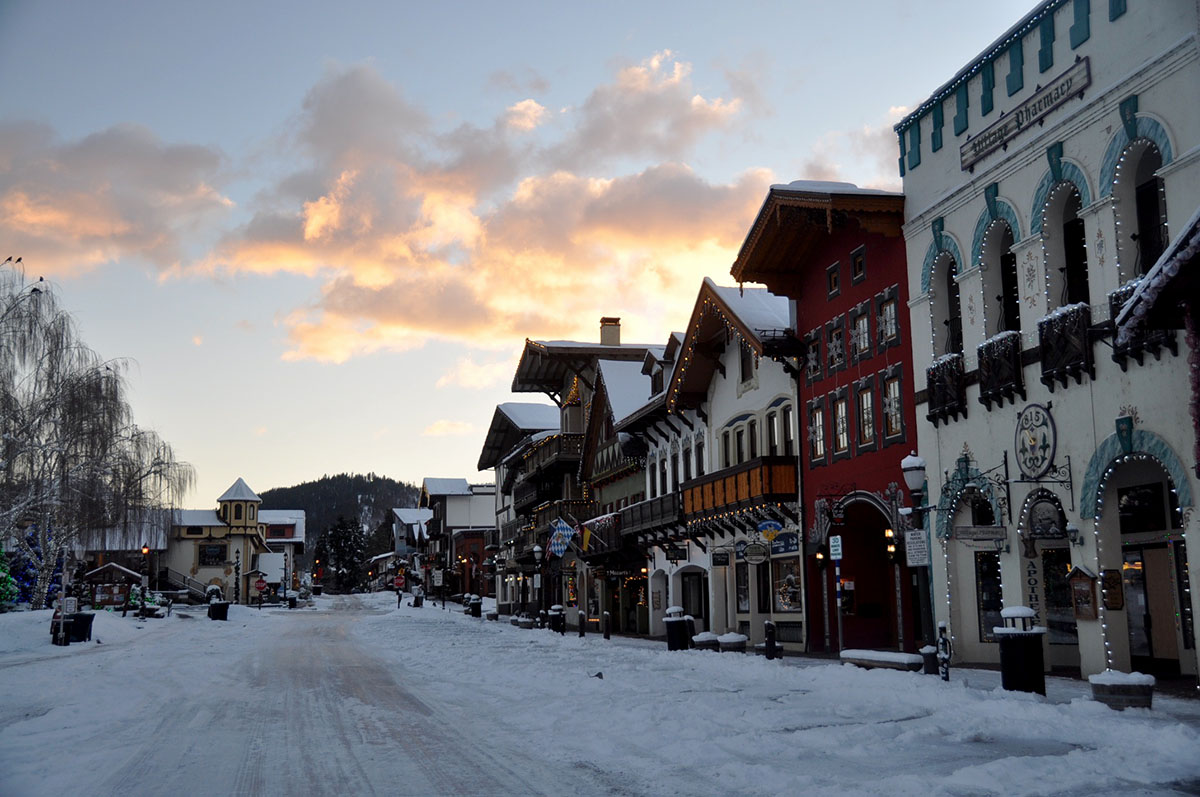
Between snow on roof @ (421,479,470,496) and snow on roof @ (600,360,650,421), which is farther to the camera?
snow on roof @ (421,479,470,496)

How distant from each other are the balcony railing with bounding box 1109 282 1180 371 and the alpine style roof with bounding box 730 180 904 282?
27.2 feet

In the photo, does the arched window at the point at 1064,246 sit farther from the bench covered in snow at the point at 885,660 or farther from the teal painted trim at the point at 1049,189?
the bench covered in snow at the point at 885,660

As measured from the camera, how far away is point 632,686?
18.9 meters

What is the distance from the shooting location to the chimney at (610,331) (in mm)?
56375

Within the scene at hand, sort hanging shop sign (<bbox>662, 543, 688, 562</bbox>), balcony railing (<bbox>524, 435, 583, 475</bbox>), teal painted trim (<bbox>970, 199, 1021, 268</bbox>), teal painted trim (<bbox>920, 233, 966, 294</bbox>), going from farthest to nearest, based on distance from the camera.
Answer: balcony railing (<bbox>524, 435, 583, 475</bbox>), hanging shop sign (<bbox>662, 543, 688, 562</bbox>), teal painted trim (<bbox>920, 233, 966, 294</bbox>), teal painted trim (<bbox>970, 199, 1021, 268</bbox>)

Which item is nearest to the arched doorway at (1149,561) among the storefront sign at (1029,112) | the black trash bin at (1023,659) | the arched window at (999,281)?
the black trash bin at (1023,659)

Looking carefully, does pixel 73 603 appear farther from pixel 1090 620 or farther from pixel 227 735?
pixel 1090 620

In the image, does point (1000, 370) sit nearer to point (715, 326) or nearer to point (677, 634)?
point (677, 634)

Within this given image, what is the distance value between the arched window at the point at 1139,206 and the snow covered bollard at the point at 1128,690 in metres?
6.89

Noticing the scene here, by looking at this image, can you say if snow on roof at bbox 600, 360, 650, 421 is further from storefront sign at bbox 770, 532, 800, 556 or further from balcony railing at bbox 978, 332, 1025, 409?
balcony railing at bbox 978, 332, 1025, 409

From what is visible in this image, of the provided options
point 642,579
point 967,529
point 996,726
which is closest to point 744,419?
point 642,579

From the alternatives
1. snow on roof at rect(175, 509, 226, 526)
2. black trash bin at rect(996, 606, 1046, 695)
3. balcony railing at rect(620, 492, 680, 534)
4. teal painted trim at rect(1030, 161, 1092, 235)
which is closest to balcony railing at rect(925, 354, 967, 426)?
teal painted trim at rect(1030, 161, 1092, 235)

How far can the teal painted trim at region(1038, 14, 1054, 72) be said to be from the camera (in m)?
19.9

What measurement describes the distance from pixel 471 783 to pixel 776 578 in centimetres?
2255
